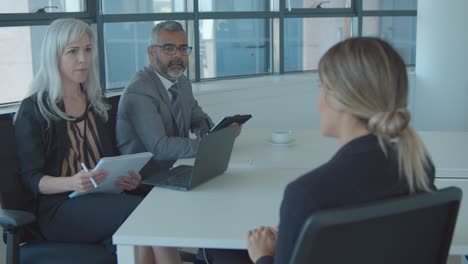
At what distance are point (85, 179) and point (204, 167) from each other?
0.42m

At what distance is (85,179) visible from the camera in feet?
7.20

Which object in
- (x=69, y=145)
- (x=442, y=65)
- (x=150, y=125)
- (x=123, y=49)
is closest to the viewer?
(x=69, y=145)

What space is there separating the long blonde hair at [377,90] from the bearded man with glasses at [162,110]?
138 cm

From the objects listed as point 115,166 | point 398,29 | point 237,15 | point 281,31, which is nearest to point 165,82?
point 115,166

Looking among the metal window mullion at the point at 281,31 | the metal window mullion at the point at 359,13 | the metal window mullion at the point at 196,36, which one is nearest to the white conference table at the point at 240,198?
the metal window mullion at the point at 196,36

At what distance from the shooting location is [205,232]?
1700 millimetres

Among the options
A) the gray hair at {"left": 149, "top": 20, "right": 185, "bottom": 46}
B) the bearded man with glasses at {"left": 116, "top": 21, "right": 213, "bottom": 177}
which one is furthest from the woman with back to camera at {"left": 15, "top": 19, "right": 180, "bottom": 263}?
the gray hair at {"left": 149, "top": 20, "right": 185, "bottom": 46}

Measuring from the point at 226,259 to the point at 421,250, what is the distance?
899mm

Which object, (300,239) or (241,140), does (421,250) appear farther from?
(241,140)

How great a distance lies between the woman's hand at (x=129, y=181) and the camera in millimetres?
2447

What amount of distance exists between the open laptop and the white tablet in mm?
92

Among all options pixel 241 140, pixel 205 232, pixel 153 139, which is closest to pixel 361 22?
pixel 241 140

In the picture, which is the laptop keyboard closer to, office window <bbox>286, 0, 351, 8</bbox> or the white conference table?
the white conference table

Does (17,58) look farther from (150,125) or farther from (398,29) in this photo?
(398,29)
